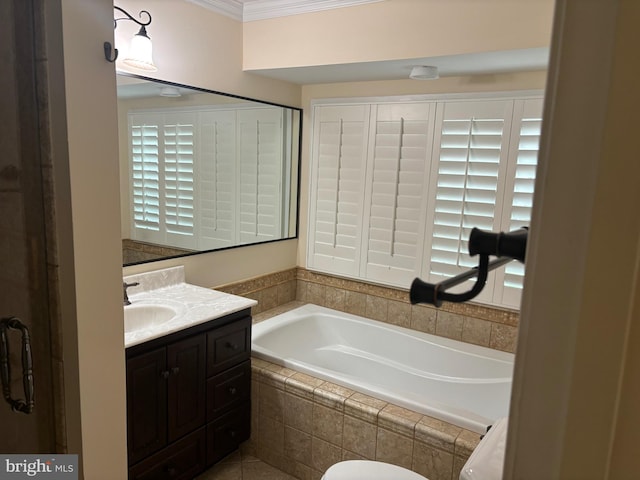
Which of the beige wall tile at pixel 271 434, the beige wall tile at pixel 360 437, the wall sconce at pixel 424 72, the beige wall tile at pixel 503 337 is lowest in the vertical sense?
the beige wall tile at pixel 271 434

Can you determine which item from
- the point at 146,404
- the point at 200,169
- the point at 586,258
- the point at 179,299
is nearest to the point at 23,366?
the point at 146,404

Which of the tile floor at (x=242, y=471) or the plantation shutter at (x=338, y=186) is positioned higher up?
the plantation shutter at (x=338, y=186)

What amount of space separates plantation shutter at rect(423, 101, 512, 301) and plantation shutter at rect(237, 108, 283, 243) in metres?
1.12

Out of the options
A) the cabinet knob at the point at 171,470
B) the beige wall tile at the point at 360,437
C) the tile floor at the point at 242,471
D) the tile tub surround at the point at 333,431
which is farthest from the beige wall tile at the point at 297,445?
the cabinet knob at the point at 171,470

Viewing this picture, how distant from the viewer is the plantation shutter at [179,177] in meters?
2.59

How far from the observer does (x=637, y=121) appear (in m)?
0.34

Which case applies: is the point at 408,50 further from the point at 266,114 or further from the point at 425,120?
the point at 266,114

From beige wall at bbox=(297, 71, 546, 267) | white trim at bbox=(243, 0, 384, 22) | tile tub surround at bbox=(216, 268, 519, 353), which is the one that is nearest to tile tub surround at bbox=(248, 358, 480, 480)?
tile tub surround at bbox=(216, 268, 519, 353)

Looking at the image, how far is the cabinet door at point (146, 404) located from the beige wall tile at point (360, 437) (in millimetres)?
851

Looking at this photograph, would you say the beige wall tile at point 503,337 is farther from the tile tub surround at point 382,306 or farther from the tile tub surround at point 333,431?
the tile tub surround at point 333,431

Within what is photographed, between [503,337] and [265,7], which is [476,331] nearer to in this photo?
[503,337]

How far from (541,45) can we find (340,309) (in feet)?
6.95

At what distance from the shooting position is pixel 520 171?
8.40ft

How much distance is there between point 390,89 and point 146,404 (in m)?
2.33
